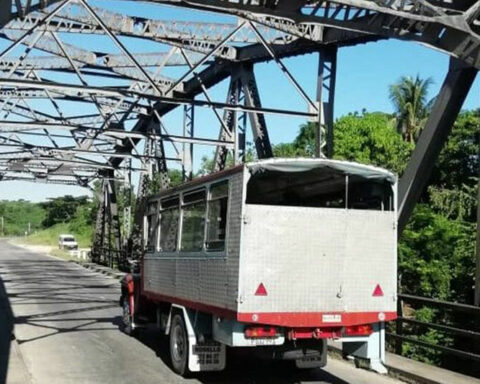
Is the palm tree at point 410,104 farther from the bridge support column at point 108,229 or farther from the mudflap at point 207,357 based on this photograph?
the mudflap at point 207,357

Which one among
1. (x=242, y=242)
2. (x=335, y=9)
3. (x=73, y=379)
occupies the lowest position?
(x=73, y=379)

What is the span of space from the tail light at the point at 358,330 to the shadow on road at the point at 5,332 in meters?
4.32

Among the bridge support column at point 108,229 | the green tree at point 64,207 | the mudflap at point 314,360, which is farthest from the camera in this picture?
the green tree at point 64,207

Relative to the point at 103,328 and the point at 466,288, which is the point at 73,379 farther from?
the point at 466,288

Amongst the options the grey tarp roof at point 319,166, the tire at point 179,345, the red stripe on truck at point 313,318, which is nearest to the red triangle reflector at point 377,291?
the red stripe on truck at point 313,318

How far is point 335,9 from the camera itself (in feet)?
35.3

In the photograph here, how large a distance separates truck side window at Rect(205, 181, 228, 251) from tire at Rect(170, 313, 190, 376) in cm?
150

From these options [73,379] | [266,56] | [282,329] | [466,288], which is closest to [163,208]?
[73,379]

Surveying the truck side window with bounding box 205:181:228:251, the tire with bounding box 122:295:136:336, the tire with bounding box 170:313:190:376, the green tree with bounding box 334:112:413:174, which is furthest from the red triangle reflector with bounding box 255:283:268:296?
the green tree with bounding box 334:112:413:174

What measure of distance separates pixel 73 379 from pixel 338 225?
4138mm

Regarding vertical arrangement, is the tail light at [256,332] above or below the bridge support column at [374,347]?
above

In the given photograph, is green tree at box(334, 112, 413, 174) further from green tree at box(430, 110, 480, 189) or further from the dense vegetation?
the dense vegetation

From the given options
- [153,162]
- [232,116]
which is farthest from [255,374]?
[153,162]

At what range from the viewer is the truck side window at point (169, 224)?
10751 mm
